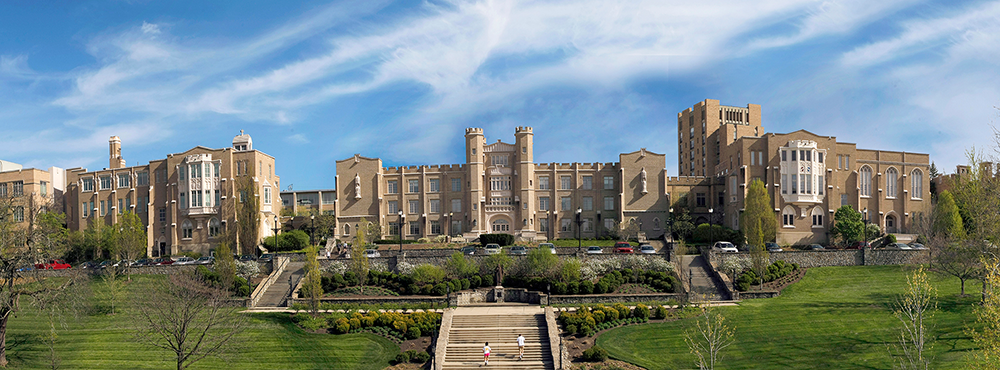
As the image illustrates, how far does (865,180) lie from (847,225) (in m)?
8.61

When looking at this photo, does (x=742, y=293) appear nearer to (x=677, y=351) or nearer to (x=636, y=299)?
(x=636, y=299)

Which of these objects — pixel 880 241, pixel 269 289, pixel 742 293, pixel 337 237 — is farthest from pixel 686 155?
pixel 269 289

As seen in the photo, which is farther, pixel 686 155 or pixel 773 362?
pixel 686 155

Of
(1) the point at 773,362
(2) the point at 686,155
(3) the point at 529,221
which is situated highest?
(2) the point at 686,155

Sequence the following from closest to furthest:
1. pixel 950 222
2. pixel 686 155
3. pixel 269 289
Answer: pixel 269 289 < pixel 950 222 < pixel 686 155

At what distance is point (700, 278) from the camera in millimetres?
47219

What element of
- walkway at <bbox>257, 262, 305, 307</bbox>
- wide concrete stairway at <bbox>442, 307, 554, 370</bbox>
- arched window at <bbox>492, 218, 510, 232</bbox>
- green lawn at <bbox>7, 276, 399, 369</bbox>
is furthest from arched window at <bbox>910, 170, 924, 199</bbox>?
walkway at <bbox>257, 262, 305, 307</bbox>

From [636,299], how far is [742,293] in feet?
21.1

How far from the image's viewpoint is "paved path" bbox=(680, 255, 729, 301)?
43463mm

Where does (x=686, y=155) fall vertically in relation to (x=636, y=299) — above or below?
above

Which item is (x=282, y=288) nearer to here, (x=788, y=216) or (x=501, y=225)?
(x=501, y=225)

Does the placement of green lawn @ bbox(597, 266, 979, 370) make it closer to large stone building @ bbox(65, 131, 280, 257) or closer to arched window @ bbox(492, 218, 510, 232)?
arched window @ bbox(492, 218, 510, 232)

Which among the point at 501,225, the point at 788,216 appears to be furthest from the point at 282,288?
A: the point at 788,216

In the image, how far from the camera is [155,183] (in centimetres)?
7081
